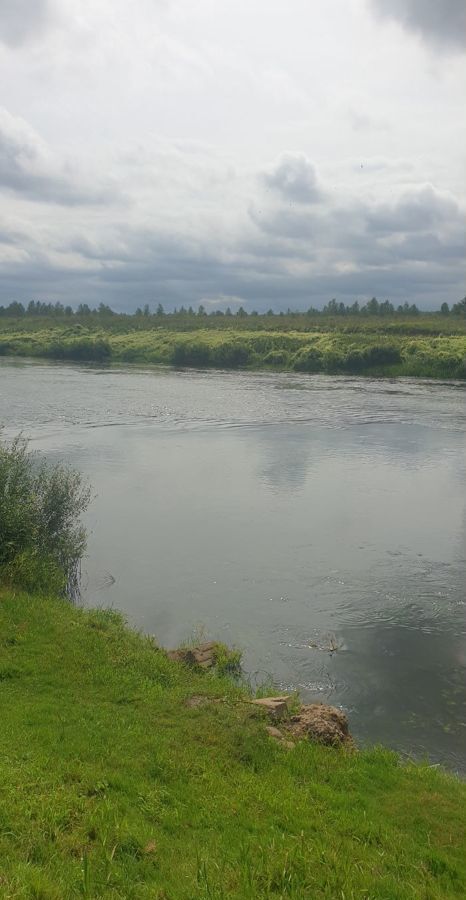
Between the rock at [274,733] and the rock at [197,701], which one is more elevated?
the rock at [274,733]

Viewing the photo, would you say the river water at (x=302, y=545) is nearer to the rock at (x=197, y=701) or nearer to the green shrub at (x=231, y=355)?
the rock at (x=197, y=701)

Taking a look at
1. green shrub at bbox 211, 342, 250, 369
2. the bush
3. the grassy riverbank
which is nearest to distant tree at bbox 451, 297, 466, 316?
the grassy riverbank

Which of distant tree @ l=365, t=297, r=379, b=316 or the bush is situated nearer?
the bush

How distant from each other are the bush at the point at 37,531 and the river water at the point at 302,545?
3.73 ft

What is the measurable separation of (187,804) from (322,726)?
2.77m

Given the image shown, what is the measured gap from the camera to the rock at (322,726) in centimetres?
955

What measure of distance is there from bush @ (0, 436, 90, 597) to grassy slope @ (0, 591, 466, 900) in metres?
3.60

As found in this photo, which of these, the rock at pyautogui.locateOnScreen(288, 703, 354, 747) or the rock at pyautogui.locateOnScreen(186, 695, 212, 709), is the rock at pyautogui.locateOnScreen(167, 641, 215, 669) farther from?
the rock at pyautogui.locateOnScreen(288, 703, 354, 747)

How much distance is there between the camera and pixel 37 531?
15.6 m

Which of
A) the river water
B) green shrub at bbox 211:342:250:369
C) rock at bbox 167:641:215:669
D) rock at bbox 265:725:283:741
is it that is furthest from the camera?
green shrub at bbox 211:342:250:369

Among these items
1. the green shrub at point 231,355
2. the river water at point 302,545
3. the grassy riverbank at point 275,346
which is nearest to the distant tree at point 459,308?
the grassy riverbank at point 275,346

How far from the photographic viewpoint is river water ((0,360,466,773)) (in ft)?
41.8

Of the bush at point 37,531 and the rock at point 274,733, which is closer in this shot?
the rock at point 274,733

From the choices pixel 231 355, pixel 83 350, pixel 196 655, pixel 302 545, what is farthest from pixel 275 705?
pixel 83 350
